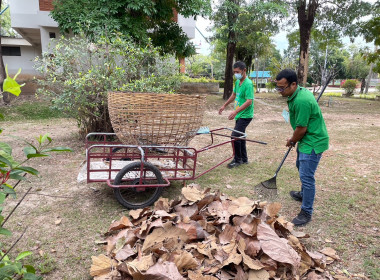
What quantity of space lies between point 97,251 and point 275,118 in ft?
34.7

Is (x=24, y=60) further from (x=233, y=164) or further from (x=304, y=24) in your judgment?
(x=233, y=164)

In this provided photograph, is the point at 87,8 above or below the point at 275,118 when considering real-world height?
above

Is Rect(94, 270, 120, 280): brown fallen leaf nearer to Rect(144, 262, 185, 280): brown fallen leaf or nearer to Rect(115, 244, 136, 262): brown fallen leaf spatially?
Rect(115, 244, 136, 262): brown fallen leaf

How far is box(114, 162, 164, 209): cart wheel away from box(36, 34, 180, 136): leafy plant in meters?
2.26

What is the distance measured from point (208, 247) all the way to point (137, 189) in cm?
Result: 135

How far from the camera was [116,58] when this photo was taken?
5.98 metres

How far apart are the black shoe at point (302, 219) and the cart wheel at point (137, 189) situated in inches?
61.5

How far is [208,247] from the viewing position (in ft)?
8.06

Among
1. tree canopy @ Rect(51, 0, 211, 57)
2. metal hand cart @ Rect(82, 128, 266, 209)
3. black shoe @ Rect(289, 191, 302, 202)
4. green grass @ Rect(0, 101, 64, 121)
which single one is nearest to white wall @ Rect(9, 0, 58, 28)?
green grass @ Rect(0, 101, 64, 121)

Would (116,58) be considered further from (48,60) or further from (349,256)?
(349,256)

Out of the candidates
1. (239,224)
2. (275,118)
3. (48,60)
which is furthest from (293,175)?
(275,118)

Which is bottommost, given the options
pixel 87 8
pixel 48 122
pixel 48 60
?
pixel 48 122

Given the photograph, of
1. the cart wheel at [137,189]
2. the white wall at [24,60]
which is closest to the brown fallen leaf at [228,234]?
the cart wheel at [137,189]

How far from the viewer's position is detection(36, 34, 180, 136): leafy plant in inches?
217
